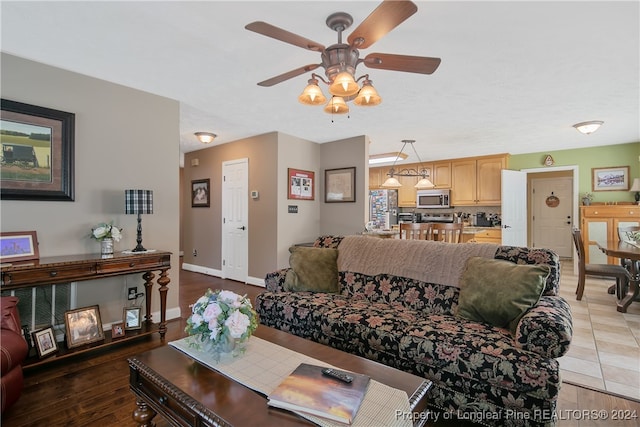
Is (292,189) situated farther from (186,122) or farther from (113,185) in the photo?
(113,185)

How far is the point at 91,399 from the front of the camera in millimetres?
1890

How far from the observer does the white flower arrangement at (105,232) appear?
2.56 m

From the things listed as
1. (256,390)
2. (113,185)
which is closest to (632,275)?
(256,390)

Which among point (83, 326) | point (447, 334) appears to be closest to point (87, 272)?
point (83, 326)

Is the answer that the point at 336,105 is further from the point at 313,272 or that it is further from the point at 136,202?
the point at 136,202

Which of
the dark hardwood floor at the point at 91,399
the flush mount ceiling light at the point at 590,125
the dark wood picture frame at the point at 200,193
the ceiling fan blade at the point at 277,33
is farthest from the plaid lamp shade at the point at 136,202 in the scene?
the flush mount ceiling light at the point at 590,125

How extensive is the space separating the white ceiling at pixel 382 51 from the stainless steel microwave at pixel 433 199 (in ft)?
9.01

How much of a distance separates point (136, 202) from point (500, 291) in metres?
2.93

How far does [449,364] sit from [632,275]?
3.46 meters

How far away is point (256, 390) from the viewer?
120 centimetres

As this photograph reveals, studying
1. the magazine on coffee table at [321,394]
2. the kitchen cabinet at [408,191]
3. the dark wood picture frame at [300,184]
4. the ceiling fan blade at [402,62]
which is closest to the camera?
the magazine on coffee table at [321,394]

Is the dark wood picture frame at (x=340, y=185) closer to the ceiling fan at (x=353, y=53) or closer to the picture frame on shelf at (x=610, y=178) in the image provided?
the ceiling fan at (x=353, y=53)

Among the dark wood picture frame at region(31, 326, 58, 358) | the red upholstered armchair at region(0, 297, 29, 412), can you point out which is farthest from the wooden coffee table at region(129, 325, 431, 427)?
the dark wood picture frame at region(31, 326, 58, 358)

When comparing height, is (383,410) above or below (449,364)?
above
